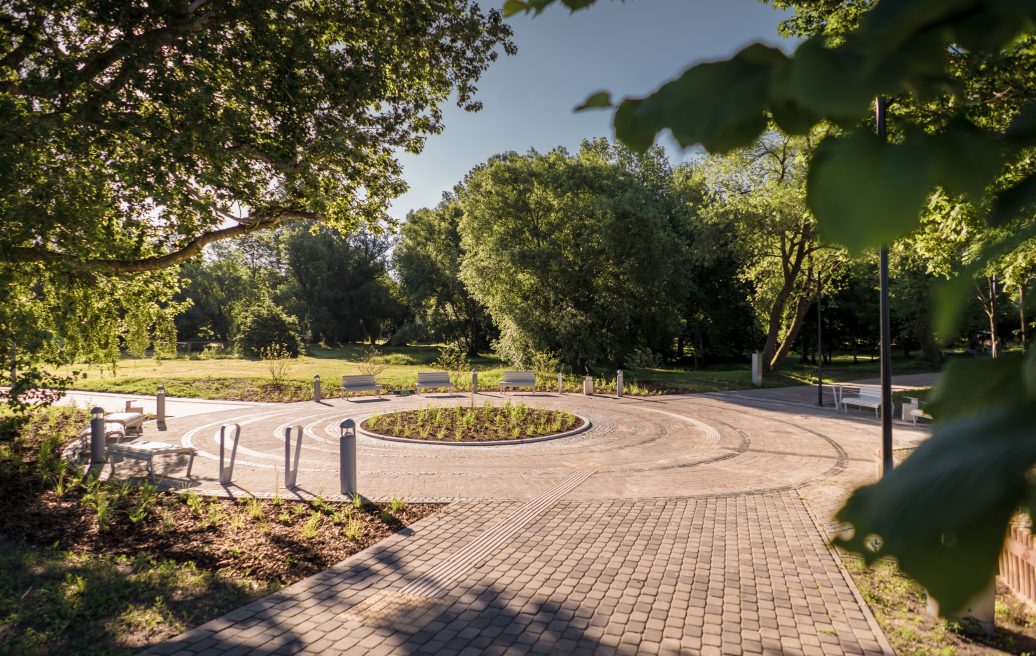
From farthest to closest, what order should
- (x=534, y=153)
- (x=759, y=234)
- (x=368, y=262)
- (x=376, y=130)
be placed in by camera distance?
(x=368, y=262)
(x=534, y=153)
(x=759, y=234)
(x=376, y=130)

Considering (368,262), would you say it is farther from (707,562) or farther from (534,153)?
(707,562)

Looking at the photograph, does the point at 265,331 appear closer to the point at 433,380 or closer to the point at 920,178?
the point at 433,380

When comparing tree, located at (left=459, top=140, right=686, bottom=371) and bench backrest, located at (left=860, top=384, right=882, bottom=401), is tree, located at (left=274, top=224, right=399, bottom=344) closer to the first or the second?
tree, located at (left=459, top=140, right=686, bottom=371)

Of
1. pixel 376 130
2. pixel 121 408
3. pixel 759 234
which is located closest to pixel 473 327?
pixel 759 234

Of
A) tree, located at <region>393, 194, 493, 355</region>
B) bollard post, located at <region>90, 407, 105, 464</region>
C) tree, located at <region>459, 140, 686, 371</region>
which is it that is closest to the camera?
bollard post, located at <region>90, 407, 105, 464</region>

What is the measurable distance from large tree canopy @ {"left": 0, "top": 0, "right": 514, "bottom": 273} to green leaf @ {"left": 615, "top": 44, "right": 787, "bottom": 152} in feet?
35.3

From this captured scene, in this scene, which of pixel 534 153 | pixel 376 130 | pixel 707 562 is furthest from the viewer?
pixel 534 153

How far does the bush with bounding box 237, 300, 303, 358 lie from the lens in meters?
48.8

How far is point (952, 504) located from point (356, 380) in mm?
25214

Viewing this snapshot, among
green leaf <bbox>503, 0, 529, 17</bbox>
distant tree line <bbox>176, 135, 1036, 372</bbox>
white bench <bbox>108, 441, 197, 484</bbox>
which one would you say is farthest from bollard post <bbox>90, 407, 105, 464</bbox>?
distant tree line <bbox>176, 135, 1036, 372</bbox>

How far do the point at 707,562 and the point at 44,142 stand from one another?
1191 centimetres

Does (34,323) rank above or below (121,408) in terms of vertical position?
above

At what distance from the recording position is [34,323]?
9.59m

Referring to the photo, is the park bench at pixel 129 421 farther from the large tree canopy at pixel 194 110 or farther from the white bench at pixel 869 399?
the white bench at pixel 869 399
